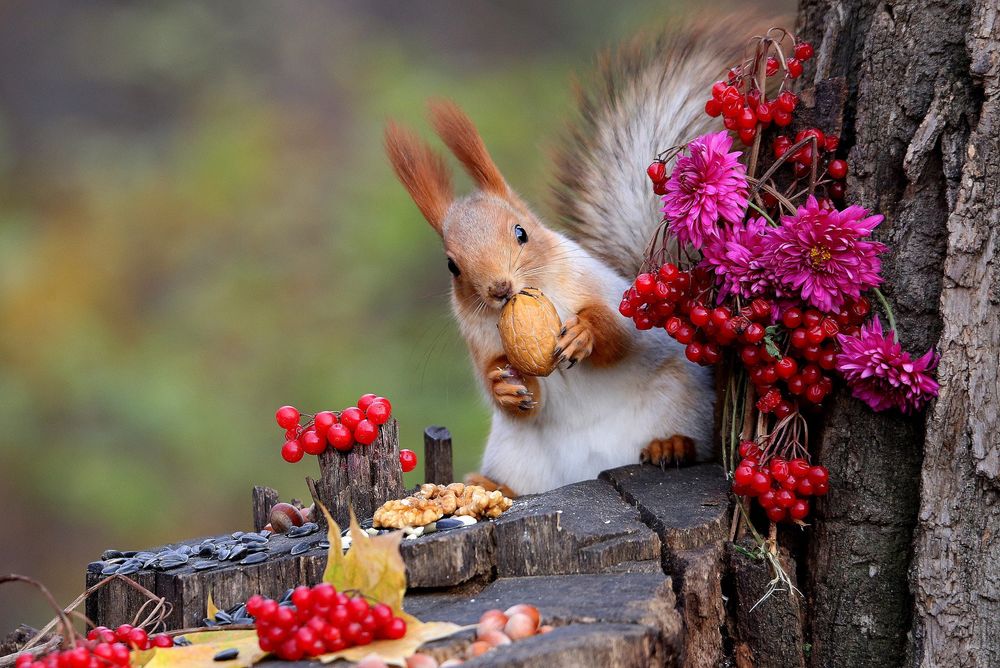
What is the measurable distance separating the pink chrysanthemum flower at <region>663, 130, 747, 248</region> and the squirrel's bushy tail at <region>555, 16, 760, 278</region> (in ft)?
1.35

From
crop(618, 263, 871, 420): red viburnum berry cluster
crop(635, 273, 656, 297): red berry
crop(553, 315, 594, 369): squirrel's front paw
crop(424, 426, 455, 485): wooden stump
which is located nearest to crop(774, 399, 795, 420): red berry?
crop(618, 263, 871, 420): red viburnum berry cluster

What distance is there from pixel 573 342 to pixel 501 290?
14cm

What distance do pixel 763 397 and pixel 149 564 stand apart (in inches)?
34.0

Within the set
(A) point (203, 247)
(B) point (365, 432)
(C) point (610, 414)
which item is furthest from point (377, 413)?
(A) point (203, 247)

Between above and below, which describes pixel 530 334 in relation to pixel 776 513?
above

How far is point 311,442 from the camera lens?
58.4 inches

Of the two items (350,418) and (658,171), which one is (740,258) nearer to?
(658,171)

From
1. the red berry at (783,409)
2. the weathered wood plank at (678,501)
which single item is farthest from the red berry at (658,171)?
the weathered wood plank at (678,501)

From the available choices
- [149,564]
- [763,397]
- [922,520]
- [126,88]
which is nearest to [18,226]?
[126,88]

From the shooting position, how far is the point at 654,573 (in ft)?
4.14

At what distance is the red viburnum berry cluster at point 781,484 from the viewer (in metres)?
1.38

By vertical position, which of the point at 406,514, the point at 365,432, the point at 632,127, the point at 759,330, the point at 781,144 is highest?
the point at 632,127

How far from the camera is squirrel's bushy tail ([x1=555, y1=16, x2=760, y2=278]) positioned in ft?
5.89

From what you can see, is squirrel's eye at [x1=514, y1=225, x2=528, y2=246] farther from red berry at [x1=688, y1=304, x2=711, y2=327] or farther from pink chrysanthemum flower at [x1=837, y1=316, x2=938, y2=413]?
pink chrysanthemum flower at [x1=837, y1=316, x2=938, y2=413]
